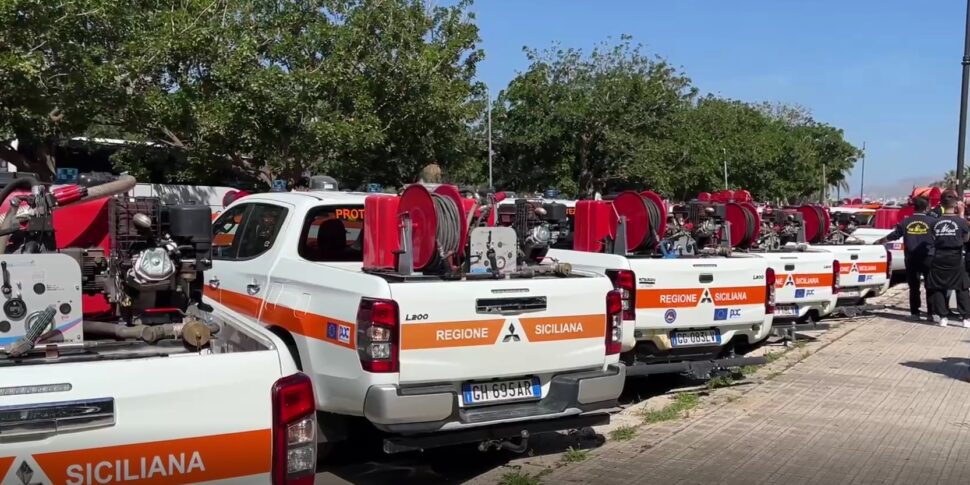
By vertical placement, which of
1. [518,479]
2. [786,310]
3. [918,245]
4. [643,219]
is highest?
[643,219]

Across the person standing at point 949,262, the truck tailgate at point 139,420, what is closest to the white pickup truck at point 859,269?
the person standing at point 949,262

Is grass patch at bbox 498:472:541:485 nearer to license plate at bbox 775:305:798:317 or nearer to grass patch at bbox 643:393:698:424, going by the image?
grass patch at bbox 643:393:698:424

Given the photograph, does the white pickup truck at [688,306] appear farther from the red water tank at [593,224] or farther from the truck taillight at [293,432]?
the truck taillight at [293,432]

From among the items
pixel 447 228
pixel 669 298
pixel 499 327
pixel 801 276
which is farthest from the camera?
pixel 801 276

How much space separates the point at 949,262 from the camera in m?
13.4

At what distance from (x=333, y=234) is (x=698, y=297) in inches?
131

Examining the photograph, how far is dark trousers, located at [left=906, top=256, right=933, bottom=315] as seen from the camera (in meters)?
14.0

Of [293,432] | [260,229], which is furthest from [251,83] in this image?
[293,432]

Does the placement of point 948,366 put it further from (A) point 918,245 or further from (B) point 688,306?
(A) point 918,245

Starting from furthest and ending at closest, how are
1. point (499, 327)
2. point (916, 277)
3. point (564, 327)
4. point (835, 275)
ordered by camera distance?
point (916, 277) < point (835, 275) < point (564, 327) < point (499, 327)

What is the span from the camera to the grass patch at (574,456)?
615 cm

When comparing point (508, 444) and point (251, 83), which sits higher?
point (251, 83)

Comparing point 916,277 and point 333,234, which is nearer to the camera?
point 333,234

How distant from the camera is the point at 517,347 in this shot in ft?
18.1
